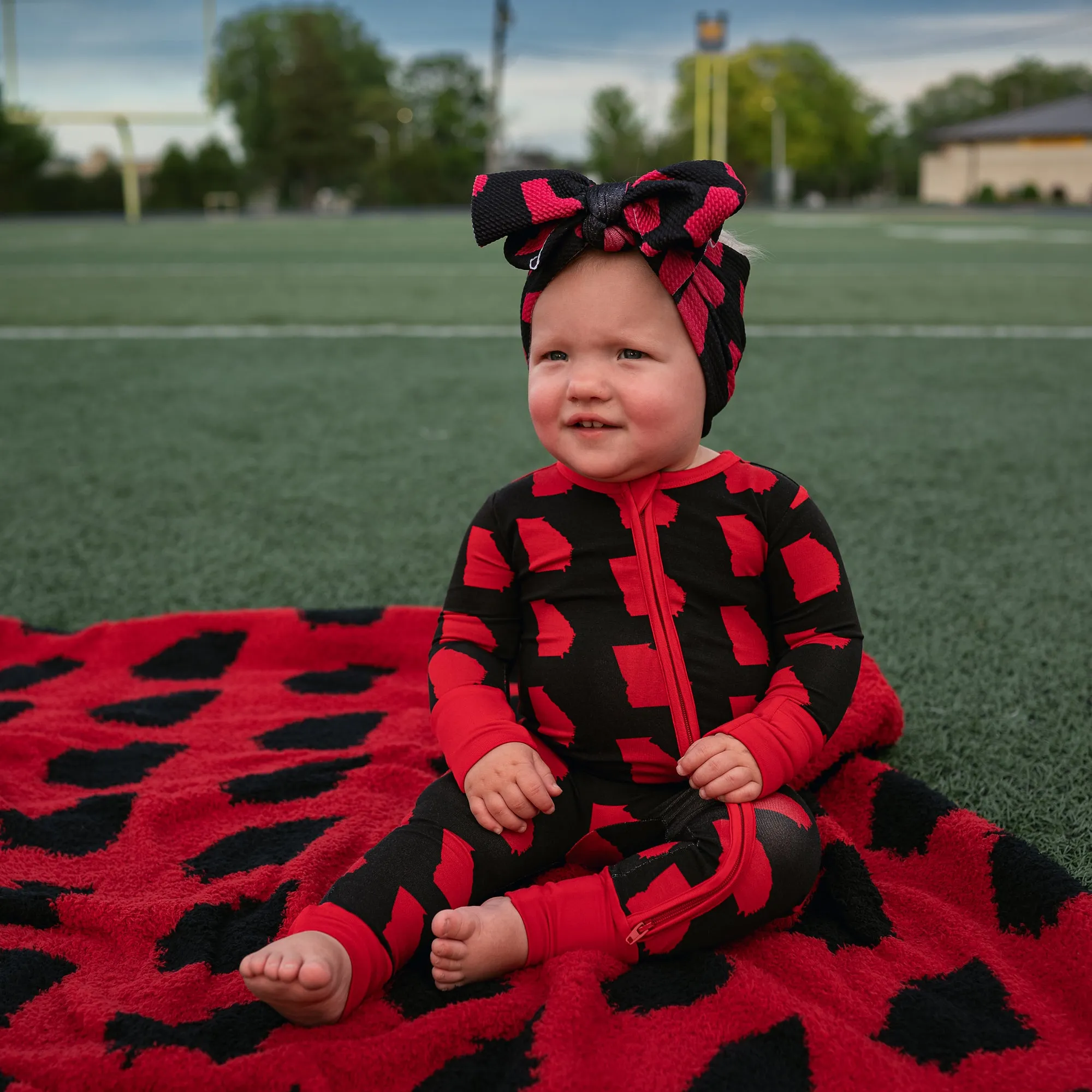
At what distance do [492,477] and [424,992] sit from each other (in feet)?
6.88

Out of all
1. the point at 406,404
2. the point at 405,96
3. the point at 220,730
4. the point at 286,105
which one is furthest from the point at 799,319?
the point at 405,96

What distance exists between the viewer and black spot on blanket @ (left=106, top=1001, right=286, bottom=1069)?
1028 millimetres

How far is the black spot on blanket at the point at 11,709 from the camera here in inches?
68.5

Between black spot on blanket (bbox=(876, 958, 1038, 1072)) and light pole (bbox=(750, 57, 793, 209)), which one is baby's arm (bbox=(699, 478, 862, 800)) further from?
light pole (bbox=(750, 57, 793, 209))

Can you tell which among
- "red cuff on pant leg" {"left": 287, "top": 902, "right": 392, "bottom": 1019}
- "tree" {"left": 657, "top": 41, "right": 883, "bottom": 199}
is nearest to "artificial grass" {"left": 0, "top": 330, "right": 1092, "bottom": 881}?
"red cuff on pant leg" {"left": 287, "top": 902, "right": 392, "bottom": 1019}

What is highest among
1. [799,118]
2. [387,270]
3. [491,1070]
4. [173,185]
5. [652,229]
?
[799,118]

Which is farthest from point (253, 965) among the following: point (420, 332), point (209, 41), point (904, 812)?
point (209, 41)

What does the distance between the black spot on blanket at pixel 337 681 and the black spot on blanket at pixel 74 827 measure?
0.44 metres

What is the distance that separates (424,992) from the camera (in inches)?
44.4

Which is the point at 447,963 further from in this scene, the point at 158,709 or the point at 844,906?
the point at 158,709

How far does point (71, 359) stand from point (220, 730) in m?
3.99

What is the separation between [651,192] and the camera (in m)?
1.21

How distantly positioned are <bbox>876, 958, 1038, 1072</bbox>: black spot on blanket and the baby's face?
2.01ft

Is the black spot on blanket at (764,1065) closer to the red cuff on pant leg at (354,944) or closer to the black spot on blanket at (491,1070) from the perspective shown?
the black spot on blanket at (491,1070)
